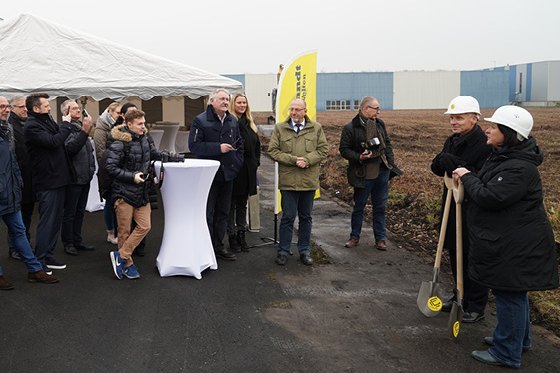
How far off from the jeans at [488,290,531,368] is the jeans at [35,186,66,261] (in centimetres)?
425

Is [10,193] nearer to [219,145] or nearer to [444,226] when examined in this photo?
[219,145]

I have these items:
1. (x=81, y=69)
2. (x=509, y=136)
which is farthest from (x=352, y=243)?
(x=81, y=69)

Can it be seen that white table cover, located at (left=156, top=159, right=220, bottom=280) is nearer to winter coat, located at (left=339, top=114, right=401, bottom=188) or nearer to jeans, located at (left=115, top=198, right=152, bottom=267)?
jeans, located at (left=115, top=198, right=152, bottom=267)

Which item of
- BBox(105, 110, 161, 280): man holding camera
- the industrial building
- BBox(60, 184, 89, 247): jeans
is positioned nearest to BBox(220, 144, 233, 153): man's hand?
BBox(105, 110, 161, 280): man holding camera

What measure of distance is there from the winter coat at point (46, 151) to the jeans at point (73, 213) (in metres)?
0.57

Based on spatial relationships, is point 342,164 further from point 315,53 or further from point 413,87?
point 413,87

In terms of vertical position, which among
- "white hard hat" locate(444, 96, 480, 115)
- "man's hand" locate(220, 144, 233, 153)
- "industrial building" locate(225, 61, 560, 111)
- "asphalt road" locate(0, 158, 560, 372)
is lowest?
"asphalt road" locate(0, 158, 560, 372)

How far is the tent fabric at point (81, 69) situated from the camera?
802cm

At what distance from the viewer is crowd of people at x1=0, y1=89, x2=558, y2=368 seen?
3859 mm

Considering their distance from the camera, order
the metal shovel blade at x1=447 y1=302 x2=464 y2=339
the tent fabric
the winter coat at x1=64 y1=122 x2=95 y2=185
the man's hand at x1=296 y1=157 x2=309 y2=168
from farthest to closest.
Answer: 1. the tent fabric
2. the man's hand at x1=296 y1=157 x2=309 y2=168
3. the winter coat at x1=64 y1=122 x2=95 y2=185
4. the metal shovel blade at x1=447 y1=302 x2=464 y2=339

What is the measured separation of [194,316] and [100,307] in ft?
2.86

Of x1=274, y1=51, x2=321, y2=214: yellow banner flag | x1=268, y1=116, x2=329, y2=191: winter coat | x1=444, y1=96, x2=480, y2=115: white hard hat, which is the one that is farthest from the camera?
x1=274, y1=51, x2=321, y2=214: yellow banner flag

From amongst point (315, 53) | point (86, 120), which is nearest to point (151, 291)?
point (86, 120)

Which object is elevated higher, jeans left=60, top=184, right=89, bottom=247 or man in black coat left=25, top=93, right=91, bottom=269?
man in black coat left=25, top=93, right=91, bottom=269
